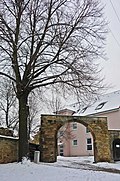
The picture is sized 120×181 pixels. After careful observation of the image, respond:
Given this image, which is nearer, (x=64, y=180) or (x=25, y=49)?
(x=64, y=180)

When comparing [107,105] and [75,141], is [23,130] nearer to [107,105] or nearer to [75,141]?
[107,105]

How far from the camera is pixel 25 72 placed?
1650 cm

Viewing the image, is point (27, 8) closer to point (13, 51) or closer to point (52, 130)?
point (13, 51)

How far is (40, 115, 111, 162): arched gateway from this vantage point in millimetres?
22031

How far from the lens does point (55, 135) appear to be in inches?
884

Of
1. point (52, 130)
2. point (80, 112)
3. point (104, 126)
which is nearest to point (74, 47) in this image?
point (52, 130)

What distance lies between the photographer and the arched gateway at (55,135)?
72.3 feet

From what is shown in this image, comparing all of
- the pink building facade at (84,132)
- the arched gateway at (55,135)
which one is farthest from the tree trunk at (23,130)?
the pink building facade at (84,132)

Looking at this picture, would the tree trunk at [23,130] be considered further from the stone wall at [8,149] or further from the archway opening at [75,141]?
the archway opening at [75,141]

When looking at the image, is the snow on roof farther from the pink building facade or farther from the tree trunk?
the tree trunk

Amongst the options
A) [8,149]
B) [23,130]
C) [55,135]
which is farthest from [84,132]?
[23,130]

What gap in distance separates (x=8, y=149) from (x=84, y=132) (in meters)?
24.9

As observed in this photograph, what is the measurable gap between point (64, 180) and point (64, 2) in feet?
37.5

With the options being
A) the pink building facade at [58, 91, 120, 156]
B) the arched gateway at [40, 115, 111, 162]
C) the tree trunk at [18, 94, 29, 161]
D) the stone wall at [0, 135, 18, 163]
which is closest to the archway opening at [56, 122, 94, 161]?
the pink building facade at [58, 91, 120, 156]
